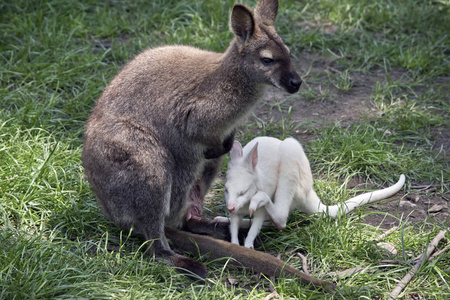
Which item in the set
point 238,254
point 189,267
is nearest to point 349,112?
point 238,254

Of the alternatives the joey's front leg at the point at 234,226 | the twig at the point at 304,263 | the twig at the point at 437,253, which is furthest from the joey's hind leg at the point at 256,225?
the twig at the point at 437,253

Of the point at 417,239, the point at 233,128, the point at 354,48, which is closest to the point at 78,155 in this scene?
the point at 233,128

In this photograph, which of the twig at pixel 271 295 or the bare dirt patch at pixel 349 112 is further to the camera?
the bare dirt patch at pixel 349 112

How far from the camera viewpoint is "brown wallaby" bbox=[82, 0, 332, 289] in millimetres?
4070

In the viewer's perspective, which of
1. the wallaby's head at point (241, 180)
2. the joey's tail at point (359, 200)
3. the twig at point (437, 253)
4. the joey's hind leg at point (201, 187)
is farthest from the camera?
the joey's hind leg at point (201, 187)

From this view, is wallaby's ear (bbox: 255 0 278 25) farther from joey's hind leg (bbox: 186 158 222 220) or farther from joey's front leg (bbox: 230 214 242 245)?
joey's front leg (bbox: 230 214 242 245)

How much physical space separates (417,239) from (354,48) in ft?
11.6

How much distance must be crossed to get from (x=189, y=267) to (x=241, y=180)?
0.72 m

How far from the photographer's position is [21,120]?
5418mm

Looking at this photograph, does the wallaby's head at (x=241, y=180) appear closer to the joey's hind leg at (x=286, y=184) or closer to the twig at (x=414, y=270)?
the joey's hind leg at (x=286, y=184)

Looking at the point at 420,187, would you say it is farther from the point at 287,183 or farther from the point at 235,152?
the point at 235,152

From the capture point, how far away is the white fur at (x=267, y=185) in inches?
162

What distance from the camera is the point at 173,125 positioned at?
428 centimetres

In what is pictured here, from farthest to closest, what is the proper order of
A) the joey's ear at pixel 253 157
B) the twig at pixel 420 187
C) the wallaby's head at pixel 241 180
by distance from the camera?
the twig at pixel 420 187 → the joey's ear at pixel 253 157 → the wallaby's head at pixel 241 180
